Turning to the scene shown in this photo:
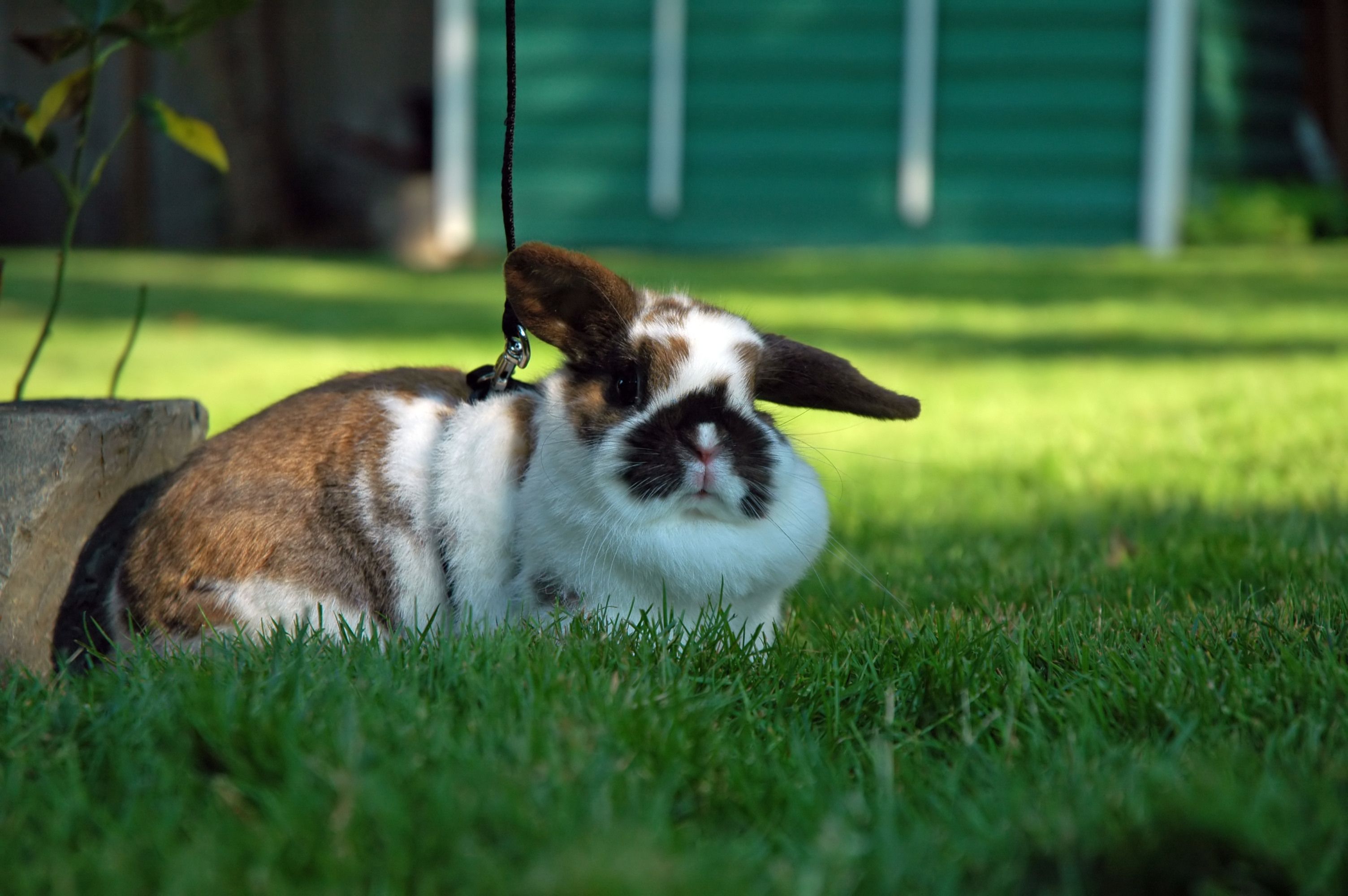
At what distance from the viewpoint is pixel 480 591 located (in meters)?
2.42

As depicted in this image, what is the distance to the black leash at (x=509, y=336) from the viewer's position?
2.52m

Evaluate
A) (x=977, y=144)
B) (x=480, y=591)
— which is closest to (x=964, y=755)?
(x=480, y=591)

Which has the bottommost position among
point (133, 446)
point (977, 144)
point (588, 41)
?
point (133, 446)

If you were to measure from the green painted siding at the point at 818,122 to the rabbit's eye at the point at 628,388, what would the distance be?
8.73m

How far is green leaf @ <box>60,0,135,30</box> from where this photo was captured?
9.05ft

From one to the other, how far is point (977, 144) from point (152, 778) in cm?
970

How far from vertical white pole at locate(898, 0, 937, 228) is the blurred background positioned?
0.7 inches

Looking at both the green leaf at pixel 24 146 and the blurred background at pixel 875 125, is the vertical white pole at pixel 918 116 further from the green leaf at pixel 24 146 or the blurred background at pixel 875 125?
the green leaf at pixel 24 146

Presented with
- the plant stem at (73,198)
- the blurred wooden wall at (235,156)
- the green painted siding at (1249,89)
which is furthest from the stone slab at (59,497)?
the blurred wooden wall at (235,156)

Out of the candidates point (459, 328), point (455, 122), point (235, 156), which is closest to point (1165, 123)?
point (455, 122)

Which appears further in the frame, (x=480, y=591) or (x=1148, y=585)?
(x=1148, y=585)

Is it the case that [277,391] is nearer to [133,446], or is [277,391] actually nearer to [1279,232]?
[133,446]

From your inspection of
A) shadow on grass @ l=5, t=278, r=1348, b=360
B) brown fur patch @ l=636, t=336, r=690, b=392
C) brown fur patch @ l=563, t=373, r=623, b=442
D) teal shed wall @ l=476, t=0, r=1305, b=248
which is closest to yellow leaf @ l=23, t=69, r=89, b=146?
brown fur patch @ l=563, t=373, r=623, b=442

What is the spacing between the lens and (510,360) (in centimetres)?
254
